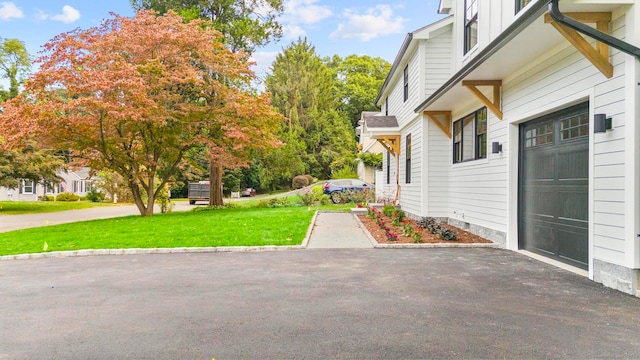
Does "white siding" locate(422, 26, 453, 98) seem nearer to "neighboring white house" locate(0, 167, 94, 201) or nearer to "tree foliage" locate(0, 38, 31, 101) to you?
"tree foliage" locate(0, 38, 31, 101)

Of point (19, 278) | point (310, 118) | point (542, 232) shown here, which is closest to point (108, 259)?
point (19, 278)

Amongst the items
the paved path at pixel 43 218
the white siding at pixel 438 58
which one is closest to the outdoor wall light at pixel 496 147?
the white siding at pixel 438 58

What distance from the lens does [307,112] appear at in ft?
125

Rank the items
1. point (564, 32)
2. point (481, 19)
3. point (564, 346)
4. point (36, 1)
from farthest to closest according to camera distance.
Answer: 1. point (36, 1)
2. point (481, 19)
3. point (564, 32)
4. point (564, 346)

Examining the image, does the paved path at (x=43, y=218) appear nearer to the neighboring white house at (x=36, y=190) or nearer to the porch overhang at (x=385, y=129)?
the porch overhang at (x=385, y=129)

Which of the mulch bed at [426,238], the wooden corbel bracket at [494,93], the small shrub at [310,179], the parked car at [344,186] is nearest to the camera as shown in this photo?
the wooden corbel bracket at [494,93]

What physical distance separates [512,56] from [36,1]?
22213 millimetres

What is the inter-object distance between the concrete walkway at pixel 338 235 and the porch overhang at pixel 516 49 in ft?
12.6

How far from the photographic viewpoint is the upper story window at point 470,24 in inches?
391

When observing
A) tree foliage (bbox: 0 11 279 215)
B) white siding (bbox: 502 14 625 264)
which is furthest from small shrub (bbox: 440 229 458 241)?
tree foliage (bbox: 0 11 279 215)

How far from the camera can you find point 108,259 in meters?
7.11

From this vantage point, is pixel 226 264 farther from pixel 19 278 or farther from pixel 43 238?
pixel 43 238

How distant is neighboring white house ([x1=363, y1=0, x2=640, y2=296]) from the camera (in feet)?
15.0

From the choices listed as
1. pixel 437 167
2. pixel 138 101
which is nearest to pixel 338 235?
pixel 437 167
